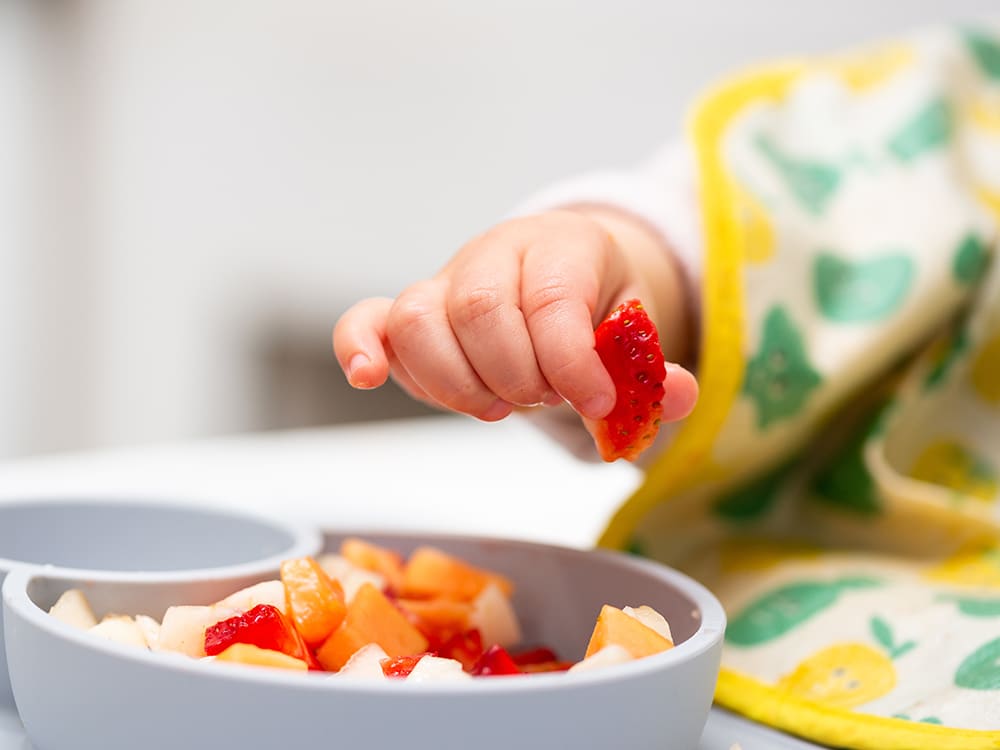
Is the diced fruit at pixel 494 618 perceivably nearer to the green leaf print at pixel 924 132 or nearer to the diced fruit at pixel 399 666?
the diced fruit at pixel 399 666

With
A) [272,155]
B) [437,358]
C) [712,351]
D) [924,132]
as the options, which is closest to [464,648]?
[437,358]

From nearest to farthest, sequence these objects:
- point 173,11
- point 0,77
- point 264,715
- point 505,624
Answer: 1. point 264,715
2. point 505,624
3. point 0,77
4. point 173,11

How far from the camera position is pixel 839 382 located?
531 mm

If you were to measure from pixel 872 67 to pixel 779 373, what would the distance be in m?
0.27

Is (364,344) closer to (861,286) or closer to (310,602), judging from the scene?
(310,602)

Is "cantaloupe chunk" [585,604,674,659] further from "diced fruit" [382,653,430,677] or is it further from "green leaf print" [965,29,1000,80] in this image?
"green leaf print" [965,29,1000,80]

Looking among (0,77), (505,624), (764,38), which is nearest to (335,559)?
(505,624)

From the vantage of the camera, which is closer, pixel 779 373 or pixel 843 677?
pixel 843 677

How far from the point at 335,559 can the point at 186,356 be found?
1.29 m

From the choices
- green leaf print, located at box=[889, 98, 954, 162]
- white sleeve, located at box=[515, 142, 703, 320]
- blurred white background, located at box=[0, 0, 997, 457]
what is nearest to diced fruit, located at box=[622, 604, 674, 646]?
white sleeve, located at box=[515, 142, 703, 320]

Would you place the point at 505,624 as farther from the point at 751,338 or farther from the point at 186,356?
the point at 186,356

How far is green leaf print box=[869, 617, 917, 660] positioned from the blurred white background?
3.90 feet

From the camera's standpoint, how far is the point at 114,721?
0.86 feet

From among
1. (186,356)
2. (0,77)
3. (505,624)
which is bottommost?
(186,356)
